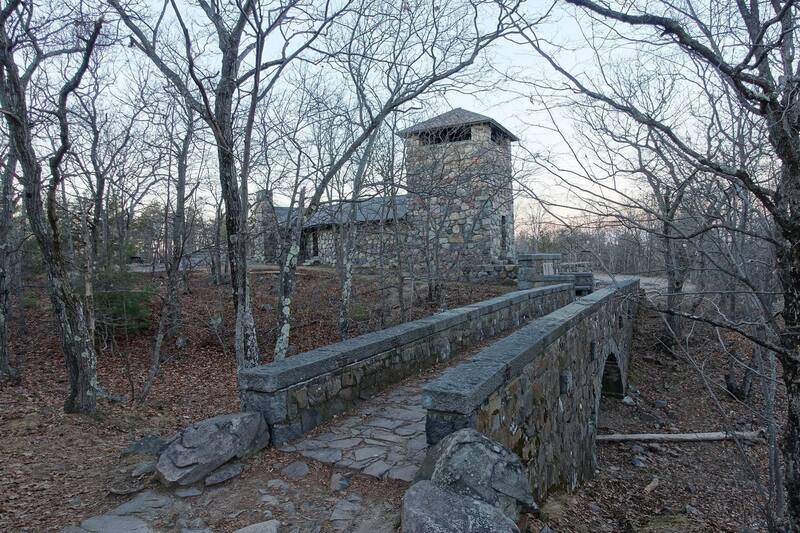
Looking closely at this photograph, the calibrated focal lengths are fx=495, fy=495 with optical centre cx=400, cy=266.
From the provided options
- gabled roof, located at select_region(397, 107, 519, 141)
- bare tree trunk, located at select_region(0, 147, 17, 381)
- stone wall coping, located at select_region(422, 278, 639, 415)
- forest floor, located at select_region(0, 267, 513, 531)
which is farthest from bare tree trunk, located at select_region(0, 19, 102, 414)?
gabled roof, located at select_region(397, 107, 519, 141)

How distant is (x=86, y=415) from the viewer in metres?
5.59

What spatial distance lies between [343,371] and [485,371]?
143 cm

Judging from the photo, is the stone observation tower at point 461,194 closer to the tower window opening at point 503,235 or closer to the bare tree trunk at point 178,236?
the tower window opening at point 503,235

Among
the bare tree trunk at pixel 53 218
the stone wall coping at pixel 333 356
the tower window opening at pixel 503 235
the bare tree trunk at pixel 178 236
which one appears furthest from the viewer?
the tower window opening at pixel 503 235

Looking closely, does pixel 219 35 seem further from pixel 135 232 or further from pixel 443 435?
pixel 135 232

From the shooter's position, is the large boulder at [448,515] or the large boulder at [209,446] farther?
the large boulder at [209,446]

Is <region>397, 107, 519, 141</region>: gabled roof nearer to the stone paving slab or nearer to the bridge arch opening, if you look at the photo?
the bridge arch opening

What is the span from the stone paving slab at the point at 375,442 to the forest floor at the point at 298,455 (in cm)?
12

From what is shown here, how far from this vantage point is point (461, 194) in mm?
15719

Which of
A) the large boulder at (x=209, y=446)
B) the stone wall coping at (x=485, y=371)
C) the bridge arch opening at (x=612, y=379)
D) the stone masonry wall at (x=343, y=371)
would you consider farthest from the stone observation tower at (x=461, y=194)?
the large boulder at (x=209, y=446)

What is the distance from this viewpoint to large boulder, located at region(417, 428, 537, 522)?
8.64 feet

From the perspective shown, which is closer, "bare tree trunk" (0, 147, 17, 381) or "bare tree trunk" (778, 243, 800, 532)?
"bare tree trunk" (778, 243, 800, 532)

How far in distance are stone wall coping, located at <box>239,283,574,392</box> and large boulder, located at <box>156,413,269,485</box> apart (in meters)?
0.27

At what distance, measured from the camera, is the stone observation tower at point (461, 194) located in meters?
11.9
